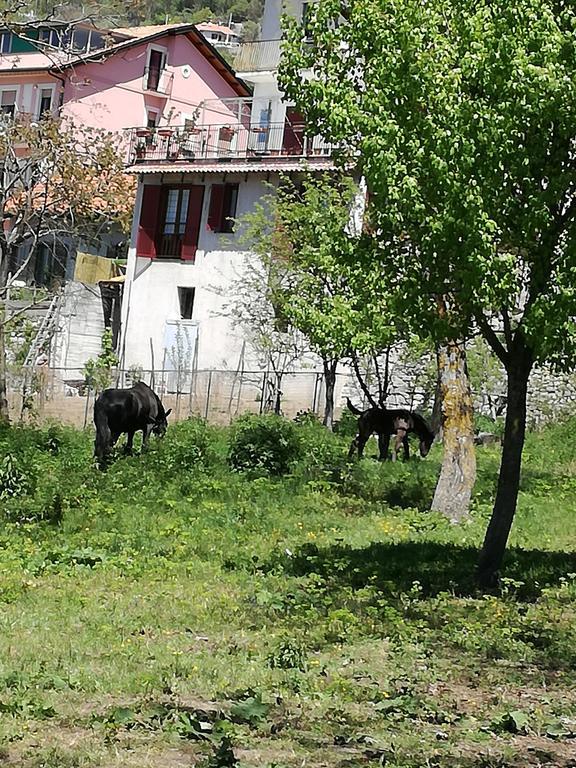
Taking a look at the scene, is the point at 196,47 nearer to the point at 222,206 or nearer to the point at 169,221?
the point at 169,221

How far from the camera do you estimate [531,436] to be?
34.2m

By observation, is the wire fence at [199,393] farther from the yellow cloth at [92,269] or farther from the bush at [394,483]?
the yellow cloth at [92,269]

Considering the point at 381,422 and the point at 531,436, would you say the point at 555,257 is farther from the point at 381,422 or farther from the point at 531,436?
the point at 531,436

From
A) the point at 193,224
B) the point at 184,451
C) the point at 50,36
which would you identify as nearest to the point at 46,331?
the point at 193,224

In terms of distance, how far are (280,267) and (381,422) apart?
1213 cm

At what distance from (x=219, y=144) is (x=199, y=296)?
588 centimetres

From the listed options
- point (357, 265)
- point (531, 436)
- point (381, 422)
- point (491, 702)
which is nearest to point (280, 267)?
point (531, 436)

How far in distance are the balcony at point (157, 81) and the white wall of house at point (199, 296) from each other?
38.7 ft

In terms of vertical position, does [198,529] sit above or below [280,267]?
below

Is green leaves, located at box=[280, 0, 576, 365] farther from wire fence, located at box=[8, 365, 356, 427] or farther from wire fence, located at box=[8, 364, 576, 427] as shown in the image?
wire fence, located at box=[8, 365, 356, 427]

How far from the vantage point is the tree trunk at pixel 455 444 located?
20.0 m

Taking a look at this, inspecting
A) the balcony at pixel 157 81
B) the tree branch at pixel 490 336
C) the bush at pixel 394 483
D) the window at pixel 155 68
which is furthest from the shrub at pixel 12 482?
the window at pixel 155 68

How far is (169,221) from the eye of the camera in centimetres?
5191

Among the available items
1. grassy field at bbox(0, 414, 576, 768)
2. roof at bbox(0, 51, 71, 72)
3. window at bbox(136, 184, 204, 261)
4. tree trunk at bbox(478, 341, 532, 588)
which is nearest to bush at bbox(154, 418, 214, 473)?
grassy field at bbox(0, 414, 576, 768)
